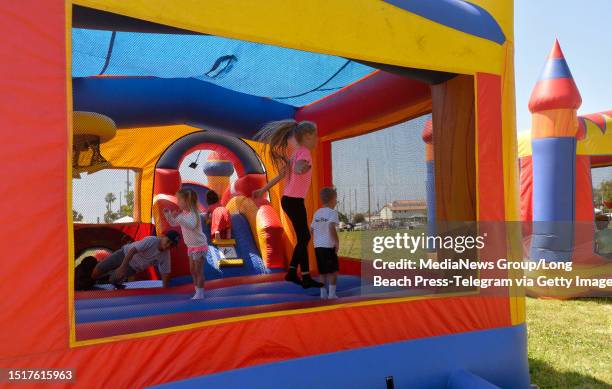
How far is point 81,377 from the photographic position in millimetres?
1697

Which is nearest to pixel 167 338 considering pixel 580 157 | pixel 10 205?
pixel 10 205

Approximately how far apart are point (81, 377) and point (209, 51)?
68.6 inches

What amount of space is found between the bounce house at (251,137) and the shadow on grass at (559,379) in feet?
1.79

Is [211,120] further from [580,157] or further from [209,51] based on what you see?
[580,157]

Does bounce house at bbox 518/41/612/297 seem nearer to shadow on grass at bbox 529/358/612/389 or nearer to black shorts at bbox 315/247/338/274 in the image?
shadow on grass at bbox 529/358/612/389

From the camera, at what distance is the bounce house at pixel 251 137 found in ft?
5.37

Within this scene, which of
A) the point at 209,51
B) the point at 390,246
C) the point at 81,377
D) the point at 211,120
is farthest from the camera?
the point at 211,120

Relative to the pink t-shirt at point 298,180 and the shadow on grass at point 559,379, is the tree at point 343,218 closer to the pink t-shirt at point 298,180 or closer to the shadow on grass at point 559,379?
the pink t-shirt at point 298,180

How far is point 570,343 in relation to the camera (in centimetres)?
384

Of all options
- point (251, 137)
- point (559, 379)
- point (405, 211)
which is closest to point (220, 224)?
point (251, 137)

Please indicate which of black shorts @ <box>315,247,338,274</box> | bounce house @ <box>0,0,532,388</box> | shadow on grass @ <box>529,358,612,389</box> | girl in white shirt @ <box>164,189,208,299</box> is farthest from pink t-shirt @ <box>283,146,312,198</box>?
shadow on grass @ <box>529,358,612,389</box>

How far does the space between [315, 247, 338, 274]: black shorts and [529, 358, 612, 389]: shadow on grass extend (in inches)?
58.9

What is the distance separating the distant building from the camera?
10.3ft

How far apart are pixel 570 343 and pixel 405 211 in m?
1.89
